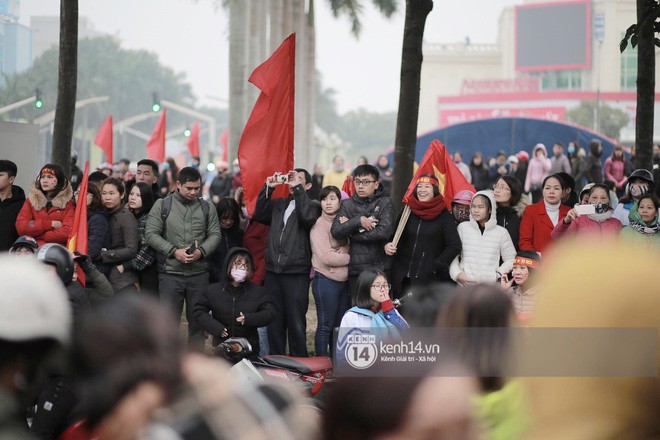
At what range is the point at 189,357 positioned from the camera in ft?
8.14

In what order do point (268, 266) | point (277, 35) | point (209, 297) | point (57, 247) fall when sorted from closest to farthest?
point (57, 247)
point (209, 297)
point (268, 266)
point (277, 35)

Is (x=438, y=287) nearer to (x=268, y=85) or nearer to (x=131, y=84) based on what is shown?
(x=268, y=85)

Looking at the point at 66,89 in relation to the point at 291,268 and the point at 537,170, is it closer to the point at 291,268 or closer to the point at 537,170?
the point at 291,268

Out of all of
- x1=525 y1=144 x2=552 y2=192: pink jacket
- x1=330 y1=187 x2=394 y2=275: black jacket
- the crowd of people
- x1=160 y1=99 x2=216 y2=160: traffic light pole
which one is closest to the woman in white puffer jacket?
the crowd of people

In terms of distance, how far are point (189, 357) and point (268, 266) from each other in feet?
25.8

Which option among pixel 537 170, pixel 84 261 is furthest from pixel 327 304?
pixel 537 170

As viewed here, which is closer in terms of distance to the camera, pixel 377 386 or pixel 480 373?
pixel 377 386

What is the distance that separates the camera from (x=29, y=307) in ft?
8.75

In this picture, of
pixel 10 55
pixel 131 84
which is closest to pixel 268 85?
pixel 10 55

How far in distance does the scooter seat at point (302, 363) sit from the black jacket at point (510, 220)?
9.18 feet

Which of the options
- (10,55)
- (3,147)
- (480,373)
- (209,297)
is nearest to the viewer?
(480,373)

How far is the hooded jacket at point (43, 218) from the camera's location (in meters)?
10.1

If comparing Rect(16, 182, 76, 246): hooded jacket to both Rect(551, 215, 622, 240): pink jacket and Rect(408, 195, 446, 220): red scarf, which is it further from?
Rect(551, 215, 622, 240): pink jacket

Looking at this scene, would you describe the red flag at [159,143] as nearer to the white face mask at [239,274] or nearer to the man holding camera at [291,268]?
the man holding camera at [291,268]
